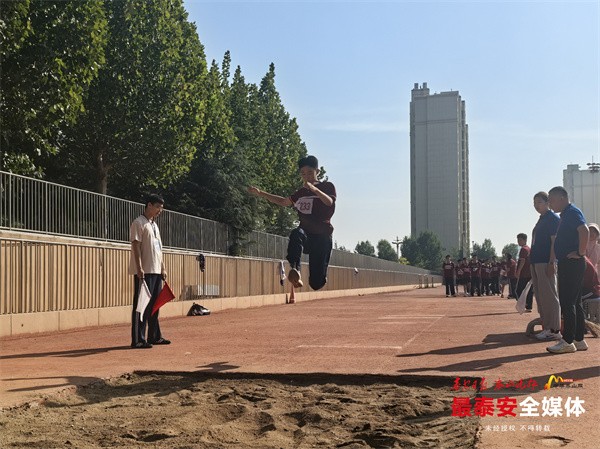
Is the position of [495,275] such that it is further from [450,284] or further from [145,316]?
[145,316]

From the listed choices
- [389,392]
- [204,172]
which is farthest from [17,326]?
[204,172]

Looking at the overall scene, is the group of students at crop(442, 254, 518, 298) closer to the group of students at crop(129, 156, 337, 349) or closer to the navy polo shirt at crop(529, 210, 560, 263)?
the navy polo shirt at crop(529, 210, 560, 263)

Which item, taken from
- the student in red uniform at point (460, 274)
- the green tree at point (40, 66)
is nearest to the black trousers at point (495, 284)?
the student in red uniform at point (460, 274)

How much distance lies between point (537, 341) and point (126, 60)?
20.5 meters

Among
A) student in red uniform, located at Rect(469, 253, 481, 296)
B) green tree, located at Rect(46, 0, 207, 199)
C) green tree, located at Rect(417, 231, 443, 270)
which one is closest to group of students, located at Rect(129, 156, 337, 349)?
green tree, located at Rect(46, 0, 207, 199)

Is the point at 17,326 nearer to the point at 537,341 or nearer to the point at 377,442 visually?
the point at 537,341

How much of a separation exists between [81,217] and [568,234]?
12.3m

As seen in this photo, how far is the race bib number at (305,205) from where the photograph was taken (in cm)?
Result: 948

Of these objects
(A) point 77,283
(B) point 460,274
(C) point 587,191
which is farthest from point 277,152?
(C) point 587,191

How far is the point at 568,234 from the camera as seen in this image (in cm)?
970

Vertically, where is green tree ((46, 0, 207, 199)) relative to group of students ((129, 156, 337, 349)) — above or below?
above

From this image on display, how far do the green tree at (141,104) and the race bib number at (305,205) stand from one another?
20.1 meters

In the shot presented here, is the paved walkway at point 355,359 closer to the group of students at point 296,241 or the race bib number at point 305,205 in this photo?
the group of students at point 296,241

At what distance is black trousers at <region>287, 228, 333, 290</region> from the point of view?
31.9 ft
